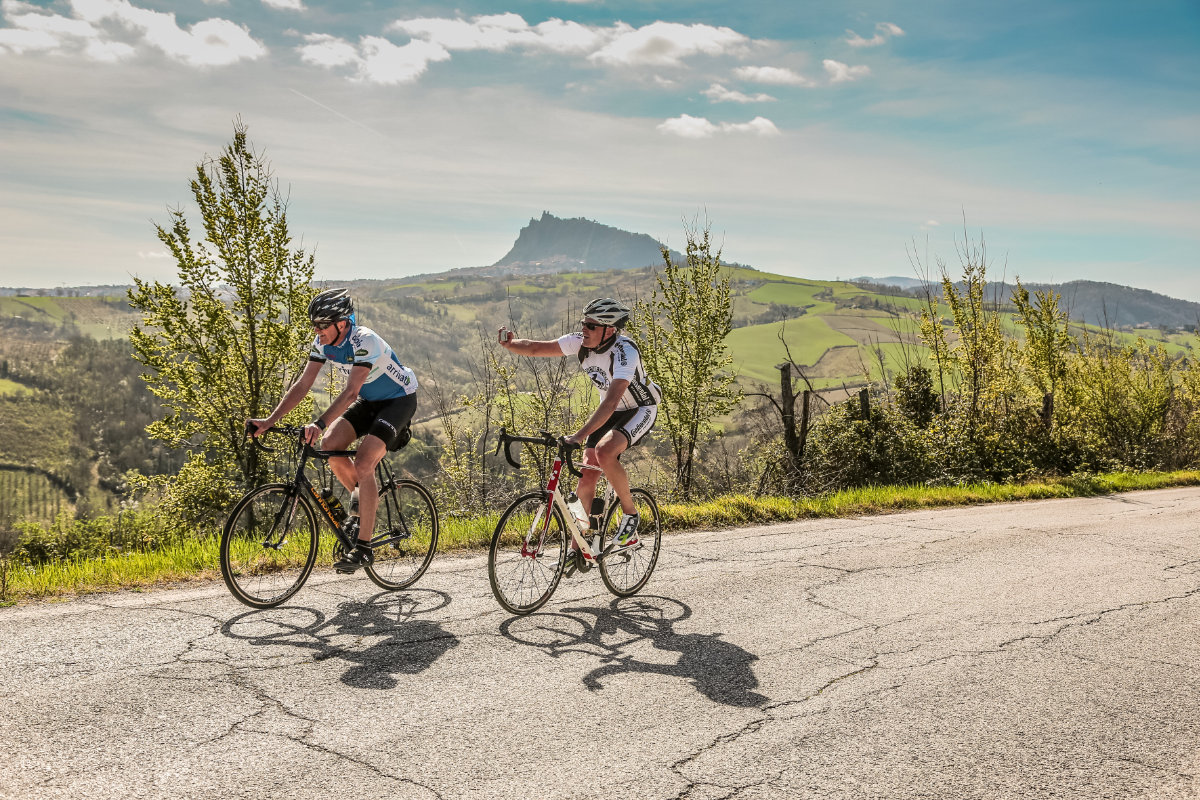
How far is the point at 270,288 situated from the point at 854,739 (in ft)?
60.4

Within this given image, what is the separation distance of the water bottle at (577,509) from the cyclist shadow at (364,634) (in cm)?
114

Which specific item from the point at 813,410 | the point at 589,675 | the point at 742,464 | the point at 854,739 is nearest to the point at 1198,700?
the point at 854,739

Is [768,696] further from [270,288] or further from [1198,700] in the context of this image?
[270,288]

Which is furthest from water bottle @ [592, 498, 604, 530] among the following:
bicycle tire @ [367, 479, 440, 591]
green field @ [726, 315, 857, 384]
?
green field @ [726, 315, 857, 384]

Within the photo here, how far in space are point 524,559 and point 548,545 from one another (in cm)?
21

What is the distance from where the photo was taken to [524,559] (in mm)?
5422

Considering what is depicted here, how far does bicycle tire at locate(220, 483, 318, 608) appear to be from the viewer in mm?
5379

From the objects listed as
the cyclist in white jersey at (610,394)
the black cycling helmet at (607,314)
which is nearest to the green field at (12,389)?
the cyclist in white jersey at (610,394)

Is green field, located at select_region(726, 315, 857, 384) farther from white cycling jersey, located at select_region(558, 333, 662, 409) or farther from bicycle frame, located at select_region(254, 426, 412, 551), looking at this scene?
bicycle frame, located at select_region(254, 426, 412, 551)

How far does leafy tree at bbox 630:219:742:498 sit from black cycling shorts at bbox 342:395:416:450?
13671 millimetres

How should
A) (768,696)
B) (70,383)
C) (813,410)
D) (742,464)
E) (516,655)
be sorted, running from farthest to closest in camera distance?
(70,383) < (742,464) < (813,410) < (516,655) < (768,696)

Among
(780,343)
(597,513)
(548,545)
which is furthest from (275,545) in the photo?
(780,343)

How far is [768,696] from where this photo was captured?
13.5ft

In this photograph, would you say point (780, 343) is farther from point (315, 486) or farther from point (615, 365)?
point (315, 486)
